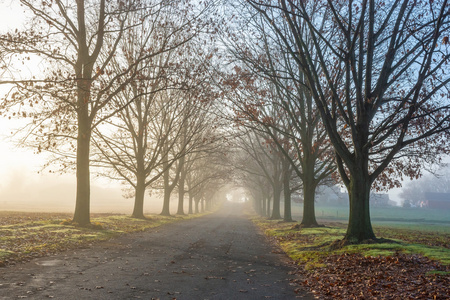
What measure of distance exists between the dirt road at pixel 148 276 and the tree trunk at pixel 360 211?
2.84m

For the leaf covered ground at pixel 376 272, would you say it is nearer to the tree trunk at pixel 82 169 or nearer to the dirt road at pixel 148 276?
the dirt road at pixel 148 276

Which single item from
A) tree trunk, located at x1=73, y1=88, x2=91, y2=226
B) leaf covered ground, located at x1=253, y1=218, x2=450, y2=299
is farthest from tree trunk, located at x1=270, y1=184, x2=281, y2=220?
leaf covered ground, located at x1=253, y1=218, x2=450, y2=299

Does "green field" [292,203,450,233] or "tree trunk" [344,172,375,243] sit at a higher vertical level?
"tree trunk" [344,172,375,243]

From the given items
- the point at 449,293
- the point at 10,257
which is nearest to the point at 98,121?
the point at 10,257

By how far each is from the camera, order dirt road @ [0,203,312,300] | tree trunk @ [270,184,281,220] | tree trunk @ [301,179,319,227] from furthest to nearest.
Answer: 1. tree trunk @ [270,184,281,220]
2. tree trunk @ [301,179,319,227]
3. dirt road @ [0,203,312,300]

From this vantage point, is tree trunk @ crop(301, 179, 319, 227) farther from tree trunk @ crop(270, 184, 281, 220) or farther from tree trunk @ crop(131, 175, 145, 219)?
tree trunk @ crop(270, 184, 281, 220)

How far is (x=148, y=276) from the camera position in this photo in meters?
8.33

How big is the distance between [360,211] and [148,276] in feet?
26.7

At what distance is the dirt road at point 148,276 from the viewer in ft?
22.1

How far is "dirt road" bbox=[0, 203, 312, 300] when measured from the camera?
265 inches

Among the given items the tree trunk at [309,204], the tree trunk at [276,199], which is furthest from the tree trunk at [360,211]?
the tree trunk at [276,199]

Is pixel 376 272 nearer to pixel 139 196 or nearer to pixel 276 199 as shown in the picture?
pixel 139 196

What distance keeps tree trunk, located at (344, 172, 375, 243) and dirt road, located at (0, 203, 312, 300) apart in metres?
2.84

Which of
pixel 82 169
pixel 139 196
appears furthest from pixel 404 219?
pixel 82 169
